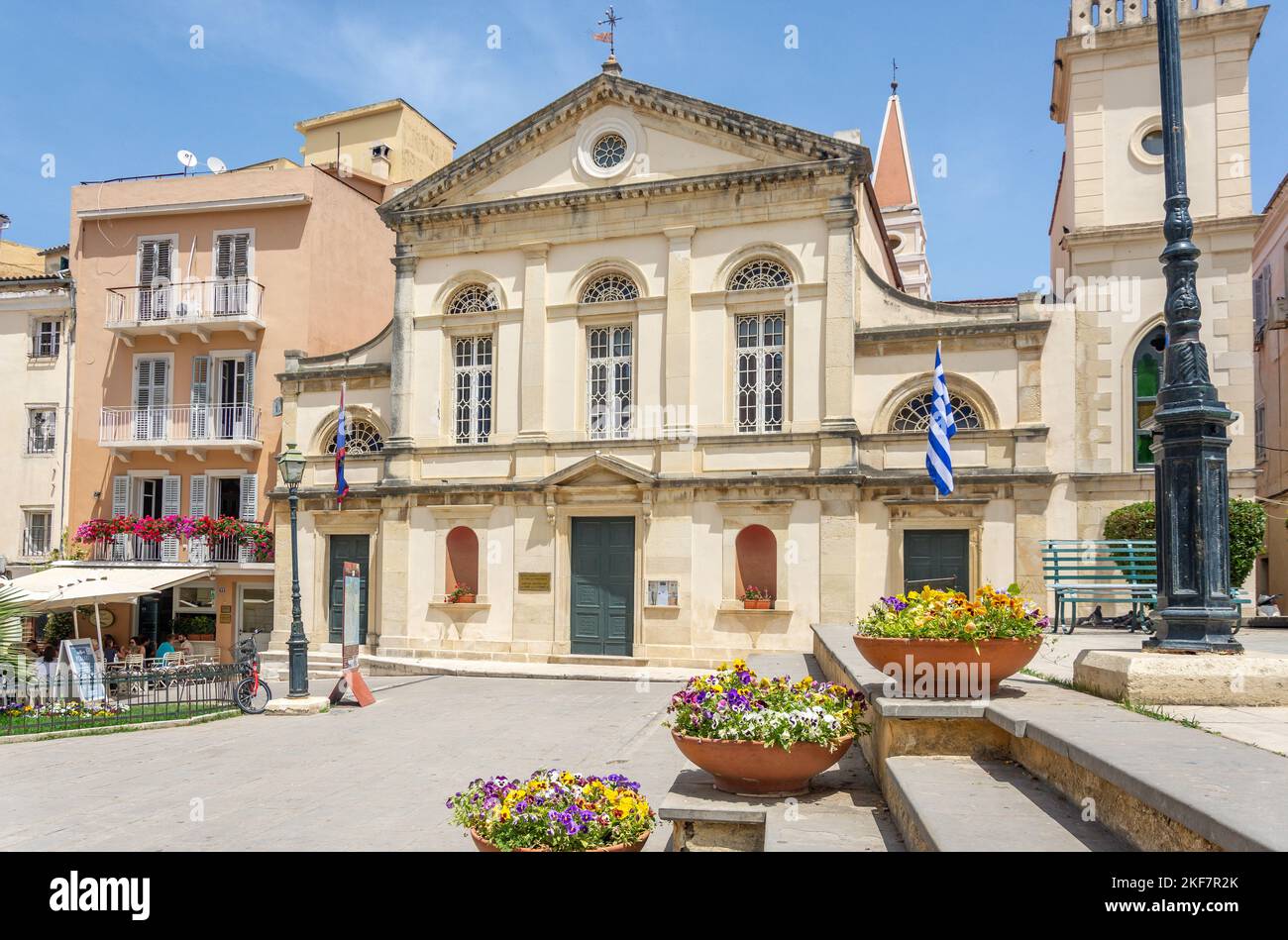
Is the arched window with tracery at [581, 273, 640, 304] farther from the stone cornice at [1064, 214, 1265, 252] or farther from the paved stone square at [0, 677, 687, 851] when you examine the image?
the stone cornice at [1064, 214, 1265, 252]

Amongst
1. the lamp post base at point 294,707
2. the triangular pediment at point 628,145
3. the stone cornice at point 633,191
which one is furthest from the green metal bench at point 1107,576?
the lamp post base at point 294,707

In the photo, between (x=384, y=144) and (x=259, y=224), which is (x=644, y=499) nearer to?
(x=259, y=224)

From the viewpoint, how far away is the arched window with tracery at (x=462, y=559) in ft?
76.6

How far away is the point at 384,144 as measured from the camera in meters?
34.8

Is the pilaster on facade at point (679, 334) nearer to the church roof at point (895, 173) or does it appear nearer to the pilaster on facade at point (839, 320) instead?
the pilaster on facade at point (839, 320)

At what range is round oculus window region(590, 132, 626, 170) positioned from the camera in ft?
75.1

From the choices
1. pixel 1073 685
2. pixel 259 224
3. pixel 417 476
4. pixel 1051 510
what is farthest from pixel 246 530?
pixel 1073 685

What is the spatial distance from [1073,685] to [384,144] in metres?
32.4

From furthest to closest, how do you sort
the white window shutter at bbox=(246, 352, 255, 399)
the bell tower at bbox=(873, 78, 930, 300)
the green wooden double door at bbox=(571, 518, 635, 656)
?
the bell tower at bbox=(873, 78, 930, 300)
the white window shutter at bbox=(246, 352, 255, 399)
the green wooden double door at bbox=(571, 518, 635, 656)

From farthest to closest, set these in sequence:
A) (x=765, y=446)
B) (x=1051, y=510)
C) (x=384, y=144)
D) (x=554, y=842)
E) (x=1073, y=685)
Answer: (x=384, y=144)
(x=765, y=446)
(x=1051, y=510)
(x=1073, y=685)
(x=554, y=842)

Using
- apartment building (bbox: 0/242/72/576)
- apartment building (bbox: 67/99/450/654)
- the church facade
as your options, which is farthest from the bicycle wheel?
apartment building (bbox: 0/242/72/576)

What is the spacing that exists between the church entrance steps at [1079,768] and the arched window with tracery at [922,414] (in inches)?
511

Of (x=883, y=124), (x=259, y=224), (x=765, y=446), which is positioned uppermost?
(x=883, y=124)

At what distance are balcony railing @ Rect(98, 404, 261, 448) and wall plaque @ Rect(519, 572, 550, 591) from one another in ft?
30.7
